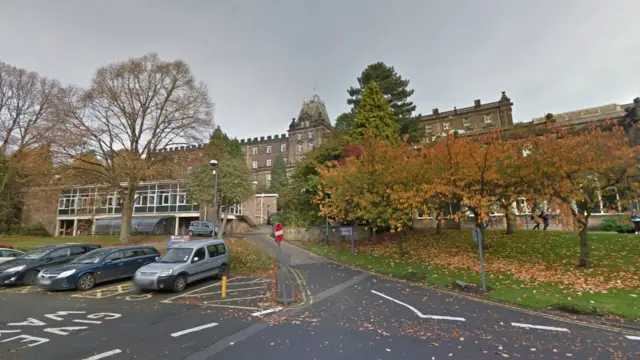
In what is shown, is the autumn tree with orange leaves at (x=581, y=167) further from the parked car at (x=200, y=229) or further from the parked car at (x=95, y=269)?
the parked car at (x=200, y=229)

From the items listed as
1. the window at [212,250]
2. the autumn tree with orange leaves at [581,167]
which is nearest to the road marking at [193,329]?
the window at [212,250]

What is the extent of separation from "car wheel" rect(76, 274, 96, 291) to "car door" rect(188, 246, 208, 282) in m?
4.47

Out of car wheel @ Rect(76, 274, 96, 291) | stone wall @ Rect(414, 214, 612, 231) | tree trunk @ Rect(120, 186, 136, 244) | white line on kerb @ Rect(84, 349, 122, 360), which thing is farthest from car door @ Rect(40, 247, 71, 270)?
stone wall @ Rect(414, 214, 612, 231)

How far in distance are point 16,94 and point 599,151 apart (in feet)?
160

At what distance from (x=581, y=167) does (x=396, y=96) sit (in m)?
22.9

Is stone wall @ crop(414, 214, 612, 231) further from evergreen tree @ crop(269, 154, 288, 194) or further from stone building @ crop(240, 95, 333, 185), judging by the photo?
stone building @ crop(240, 95, 333, 185)

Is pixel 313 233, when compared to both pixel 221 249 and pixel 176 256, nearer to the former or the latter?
pixel 221 249

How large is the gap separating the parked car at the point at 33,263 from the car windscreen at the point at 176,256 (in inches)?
263

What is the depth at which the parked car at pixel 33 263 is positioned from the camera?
1470 centimetres

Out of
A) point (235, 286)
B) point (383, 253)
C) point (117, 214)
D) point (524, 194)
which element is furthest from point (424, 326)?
point (117, 214)

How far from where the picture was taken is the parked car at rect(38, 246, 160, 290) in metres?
12.9

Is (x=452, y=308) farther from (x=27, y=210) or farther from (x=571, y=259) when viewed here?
(x=27, y=210)

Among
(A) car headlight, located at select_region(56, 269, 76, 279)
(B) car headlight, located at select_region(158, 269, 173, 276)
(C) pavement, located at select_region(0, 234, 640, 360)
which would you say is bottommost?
(C) pavement, located at select_region(0, 234, 640, 360)

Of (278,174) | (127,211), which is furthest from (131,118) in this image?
(278,174)
